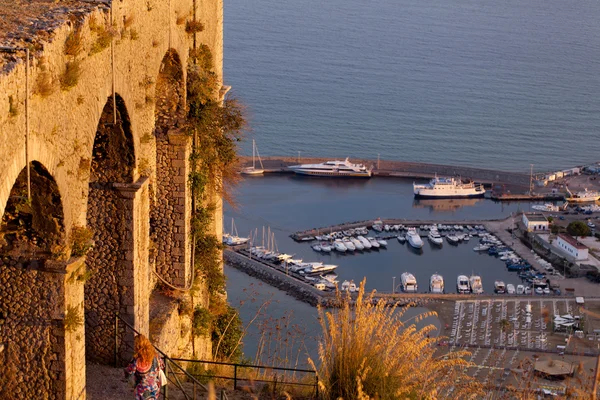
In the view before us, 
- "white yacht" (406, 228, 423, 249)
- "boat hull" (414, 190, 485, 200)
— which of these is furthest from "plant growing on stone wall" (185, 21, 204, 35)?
"boat hull" (414, 190, 485, 200)

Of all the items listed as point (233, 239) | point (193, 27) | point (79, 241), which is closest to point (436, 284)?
point (233, 239)

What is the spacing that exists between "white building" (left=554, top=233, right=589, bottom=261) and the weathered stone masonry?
155 ft

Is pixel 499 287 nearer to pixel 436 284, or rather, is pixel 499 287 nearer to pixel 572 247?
pixel 436 284

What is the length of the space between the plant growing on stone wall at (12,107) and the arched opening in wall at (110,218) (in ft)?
11.1

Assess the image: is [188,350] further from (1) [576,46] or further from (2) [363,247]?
(1) [576,46]

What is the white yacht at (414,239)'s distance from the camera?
199 ft

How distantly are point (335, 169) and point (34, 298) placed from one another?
63.3 m

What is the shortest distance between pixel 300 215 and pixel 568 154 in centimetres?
2267

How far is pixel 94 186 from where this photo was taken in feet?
36.3

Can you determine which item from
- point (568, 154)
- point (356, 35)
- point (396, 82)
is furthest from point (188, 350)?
point (356, 35)

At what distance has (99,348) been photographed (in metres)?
11.4

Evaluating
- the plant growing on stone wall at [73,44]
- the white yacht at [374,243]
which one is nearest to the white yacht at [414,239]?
the white yacht at [374,243]

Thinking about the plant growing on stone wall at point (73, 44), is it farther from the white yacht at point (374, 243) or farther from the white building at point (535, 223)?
the white building at point (535, 223)

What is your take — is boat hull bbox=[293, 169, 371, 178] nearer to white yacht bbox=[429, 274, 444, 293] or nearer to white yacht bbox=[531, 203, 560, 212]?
white yacht bbox=[531, 203, 560, 212]
